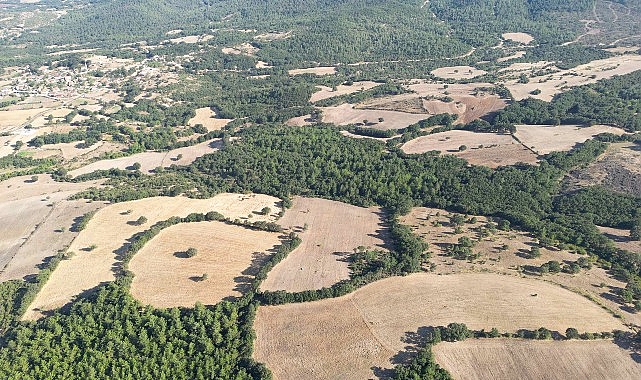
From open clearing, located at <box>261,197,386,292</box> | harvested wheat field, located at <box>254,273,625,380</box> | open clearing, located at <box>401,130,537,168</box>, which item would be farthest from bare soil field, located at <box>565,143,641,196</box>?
open clearing, located at <box>261,197,386,292</box>

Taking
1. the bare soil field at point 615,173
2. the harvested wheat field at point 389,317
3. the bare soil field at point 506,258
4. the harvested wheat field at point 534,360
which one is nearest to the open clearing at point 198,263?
the harvested wheat field at point 389,317

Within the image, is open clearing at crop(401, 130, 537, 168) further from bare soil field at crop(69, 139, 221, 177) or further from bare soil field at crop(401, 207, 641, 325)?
bare soil field at crop(69, 139, 221, 177)

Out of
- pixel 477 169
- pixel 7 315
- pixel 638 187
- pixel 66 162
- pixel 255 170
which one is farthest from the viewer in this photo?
pixel 66 162

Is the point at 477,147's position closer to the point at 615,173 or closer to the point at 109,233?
the point at 615,173

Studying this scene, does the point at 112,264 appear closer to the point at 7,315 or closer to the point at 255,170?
the point at 7,315

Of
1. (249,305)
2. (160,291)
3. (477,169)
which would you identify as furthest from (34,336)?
(477,169)

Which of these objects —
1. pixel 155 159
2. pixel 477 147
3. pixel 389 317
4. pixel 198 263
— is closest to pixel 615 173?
pixel 477 147
